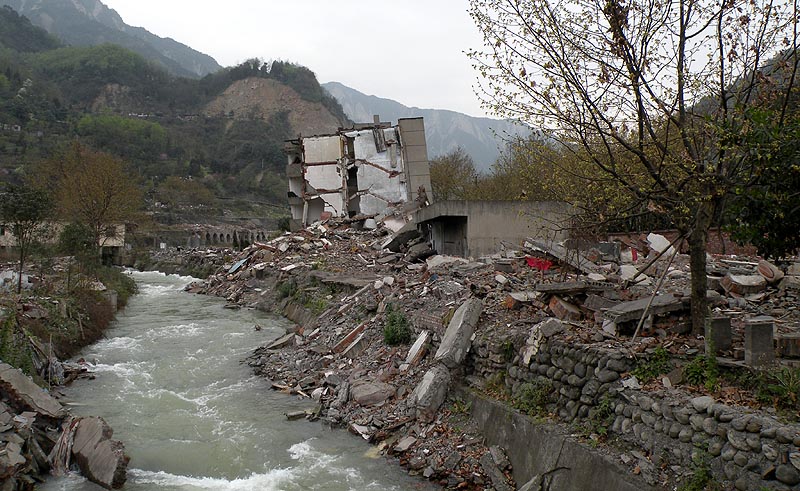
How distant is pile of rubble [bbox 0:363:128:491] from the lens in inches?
273

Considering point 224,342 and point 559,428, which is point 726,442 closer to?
point 559,428

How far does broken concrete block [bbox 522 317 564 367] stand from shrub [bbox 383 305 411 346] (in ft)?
11.7

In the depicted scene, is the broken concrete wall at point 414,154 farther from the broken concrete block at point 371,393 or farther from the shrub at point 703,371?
the shrub at point 703,371

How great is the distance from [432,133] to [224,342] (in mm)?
182349

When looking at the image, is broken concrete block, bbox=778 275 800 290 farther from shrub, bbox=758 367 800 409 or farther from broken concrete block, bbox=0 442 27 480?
broken concrete block, bbox=0 442 27 480

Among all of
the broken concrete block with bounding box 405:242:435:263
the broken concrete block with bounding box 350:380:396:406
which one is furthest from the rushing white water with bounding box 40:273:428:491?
the broken concrete block with bounding box 405:242:435:263

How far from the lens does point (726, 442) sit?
495 centimetres

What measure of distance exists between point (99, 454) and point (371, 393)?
13.4 ft

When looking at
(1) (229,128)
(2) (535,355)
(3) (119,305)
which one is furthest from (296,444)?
(1) (229,128)

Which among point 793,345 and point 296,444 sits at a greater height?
point 793,345

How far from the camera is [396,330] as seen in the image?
11.3 metres

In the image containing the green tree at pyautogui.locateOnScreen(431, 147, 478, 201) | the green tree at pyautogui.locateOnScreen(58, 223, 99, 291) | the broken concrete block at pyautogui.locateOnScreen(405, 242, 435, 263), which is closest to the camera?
the broken concrete block at pyautogui.locateOnScreen(405, 242, 435, 263)

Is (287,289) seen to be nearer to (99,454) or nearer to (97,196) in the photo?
(99,454)

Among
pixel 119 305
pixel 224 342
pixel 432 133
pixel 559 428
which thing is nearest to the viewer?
pixel 559 428
